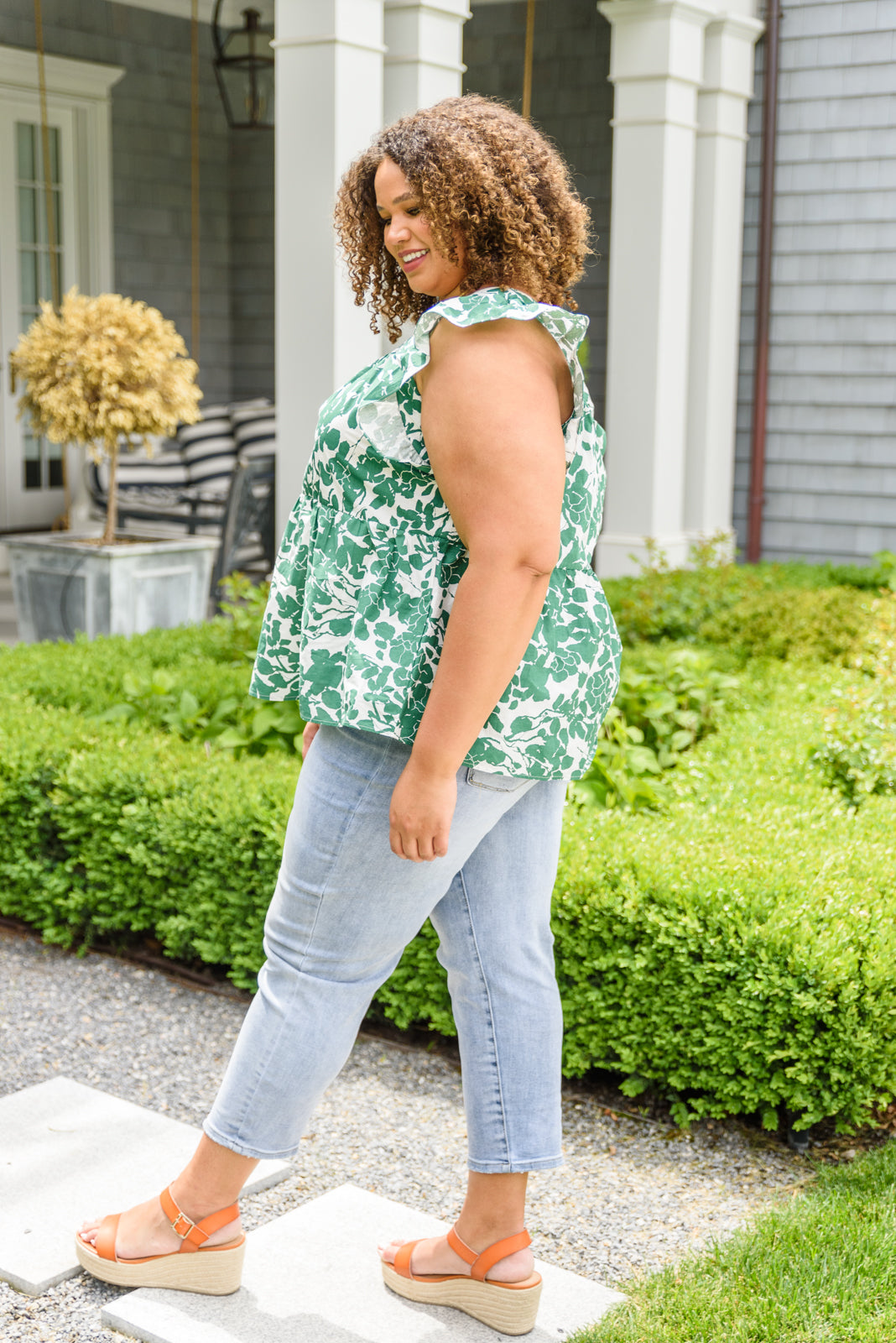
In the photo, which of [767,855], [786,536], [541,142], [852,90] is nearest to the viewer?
[541,142]

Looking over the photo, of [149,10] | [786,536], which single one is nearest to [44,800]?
[786,536]

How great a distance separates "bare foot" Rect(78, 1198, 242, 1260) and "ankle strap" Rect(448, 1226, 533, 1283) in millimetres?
310

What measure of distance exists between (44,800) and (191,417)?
2993mm

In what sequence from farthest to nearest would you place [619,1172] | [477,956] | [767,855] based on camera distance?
[767,855]
[619,1172]
[477,956]

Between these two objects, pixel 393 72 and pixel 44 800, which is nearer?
pixel 44 800

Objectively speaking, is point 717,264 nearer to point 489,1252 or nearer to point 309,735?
point 309,735

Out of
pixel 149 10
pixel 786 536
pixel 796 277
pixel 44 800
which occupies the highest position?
pixel 149 10

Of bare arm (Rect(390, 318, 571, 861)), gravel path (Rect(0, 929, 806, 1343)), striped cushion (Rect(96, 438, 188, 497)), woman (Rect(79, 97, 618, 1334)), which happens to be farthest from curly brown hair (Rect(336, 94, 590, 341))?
striped cushion (Rect(96, 438, 188, 497))

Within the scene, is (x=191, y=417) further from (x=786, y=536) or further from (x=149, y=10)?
(x=149, y=10)

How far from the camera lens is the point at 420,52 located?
5.44m

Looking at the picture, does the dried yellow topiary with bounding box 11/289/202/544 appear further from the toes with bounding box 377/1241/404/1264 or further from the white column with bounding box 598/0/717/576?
the toes with bounding box 377/1241/404/1264

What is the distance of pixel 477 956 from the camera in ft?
5.92

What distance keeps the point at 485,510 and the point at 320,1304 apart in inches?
45.0

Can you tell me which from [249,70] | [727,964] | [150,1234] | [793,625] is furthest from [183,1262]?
[249,70]
